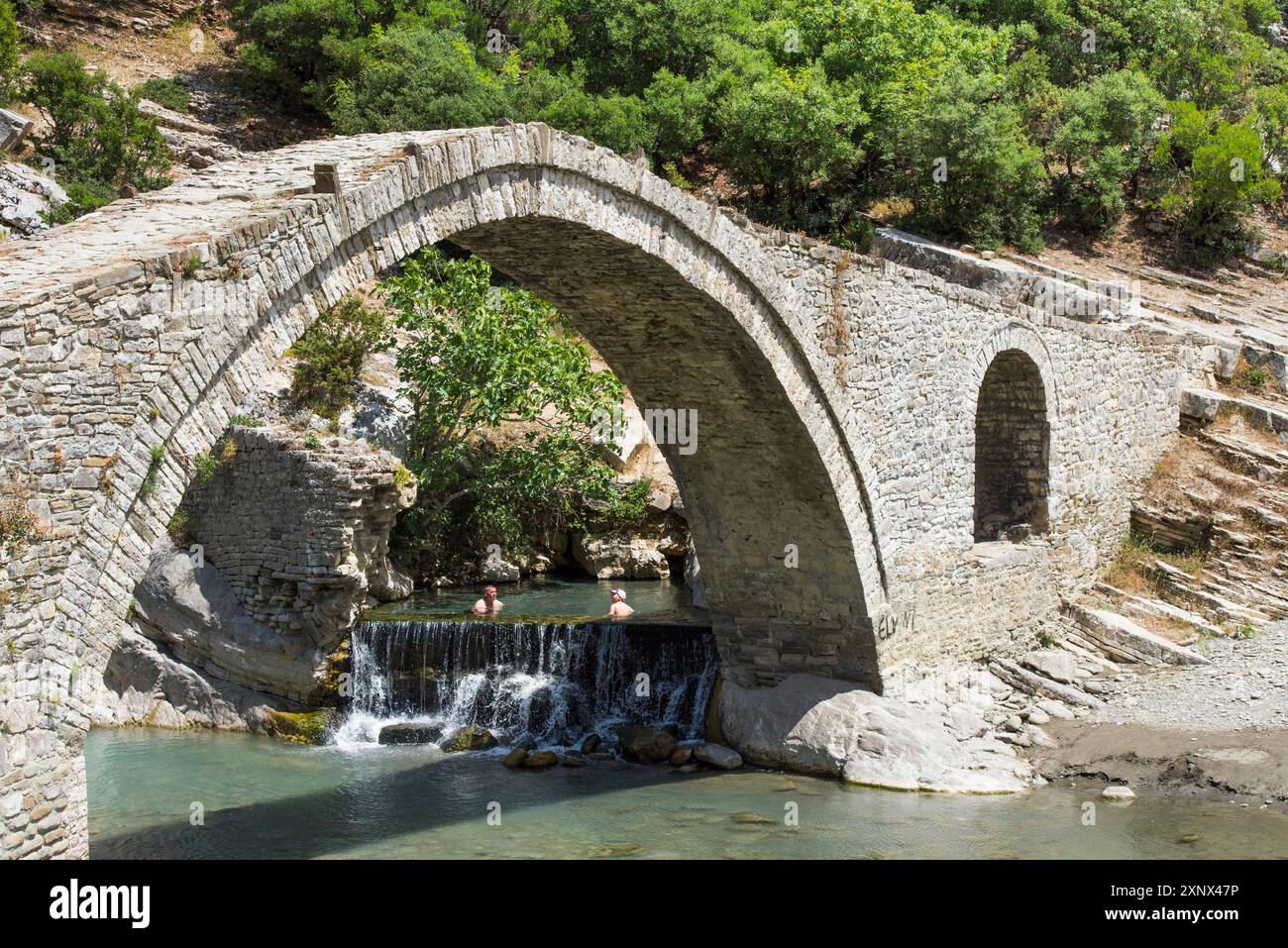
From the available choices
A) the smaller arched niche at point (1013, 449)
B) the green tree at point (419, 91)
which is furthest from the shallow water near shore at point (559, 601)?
the green tree at point (419, 91)

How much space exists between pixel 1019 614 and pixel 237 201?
891 centimetres

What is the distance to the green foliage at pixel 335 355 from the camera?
632 inches

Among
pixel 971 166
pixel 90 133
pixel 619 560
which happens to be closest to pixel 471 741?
pixel 619 560

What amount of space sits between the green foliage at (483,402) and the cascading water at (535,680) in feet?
11.0

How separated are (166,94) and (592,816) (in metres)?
19.3

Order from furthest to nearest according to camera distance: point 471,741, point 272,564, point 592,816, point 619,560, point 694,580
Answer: point 619,560 < point 694,580 < point 272,564 < point 471,741 < point 592,816

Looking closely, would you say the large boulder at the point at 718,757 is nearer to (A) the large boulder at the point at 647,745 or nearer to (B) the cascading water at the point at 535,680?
(A) the large boulder at the point at 647,745

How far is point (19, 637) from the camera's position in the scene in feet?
18.6

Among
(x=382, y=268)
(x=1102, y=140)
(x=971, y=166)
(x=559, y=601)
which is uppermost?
(x=1102, y=140)

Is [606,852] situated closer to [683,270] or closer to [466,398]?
[683,270]

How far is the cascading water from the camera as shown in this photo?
12.2 meters

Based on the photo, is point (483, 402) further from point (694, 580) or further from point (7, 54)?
point (7, 54)

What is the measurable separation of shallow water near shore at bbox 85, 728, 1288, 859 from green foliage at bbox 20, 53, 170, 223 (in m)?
11.0

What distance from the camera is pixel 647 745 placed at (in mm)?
11398
